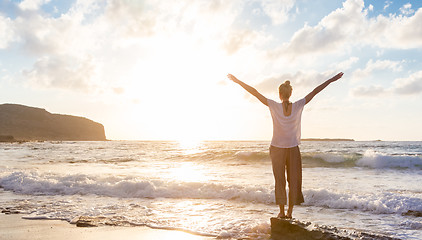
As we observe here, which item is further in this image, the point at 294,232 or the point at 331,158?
the point at 331,158

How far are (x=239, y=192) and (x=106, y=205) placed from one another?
3.86 m

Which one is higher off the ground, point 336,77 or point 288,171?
point 336,77

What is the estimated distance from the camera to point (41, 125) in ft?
538

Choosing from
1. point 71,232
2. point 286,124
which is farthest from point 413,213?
point 71,232

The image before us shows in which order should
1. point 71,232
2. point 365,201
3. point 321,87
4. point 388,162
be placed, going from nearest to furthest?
point 321,87
point 71,232
point 365,201
point 388,162

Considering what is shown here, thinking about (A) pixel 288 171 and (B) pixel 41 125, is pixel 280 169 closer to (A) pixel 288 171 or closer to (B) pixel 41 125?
(A) pixel 288 171

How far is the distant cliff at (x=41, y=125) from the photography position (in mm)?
152238

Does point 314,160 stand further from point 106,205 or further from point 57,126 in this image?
point 57,126

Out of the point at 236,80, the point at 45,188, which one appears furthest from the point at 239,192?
the point at 45,188

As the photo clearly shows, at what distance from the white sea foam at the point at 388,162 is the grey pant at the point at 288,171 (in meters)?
17.3

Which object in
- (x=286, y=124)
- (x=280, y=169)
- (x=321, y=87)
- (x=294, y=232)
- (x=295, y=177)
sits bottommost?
(x=294, y=232)

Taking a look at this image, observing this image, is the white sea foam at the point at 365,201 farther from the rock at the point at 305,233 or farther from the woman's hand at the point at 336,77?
the woman's hand at the point at 336,77

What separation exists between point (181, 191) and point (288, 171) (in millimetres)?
5595

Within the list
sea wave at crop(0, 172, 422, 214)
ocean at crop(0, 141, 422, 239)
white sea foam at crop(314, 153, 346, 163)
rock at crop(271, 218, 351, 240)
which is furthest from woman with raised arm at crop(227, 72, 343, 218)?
white sea foam at crop(314, 153, 346, 163)
